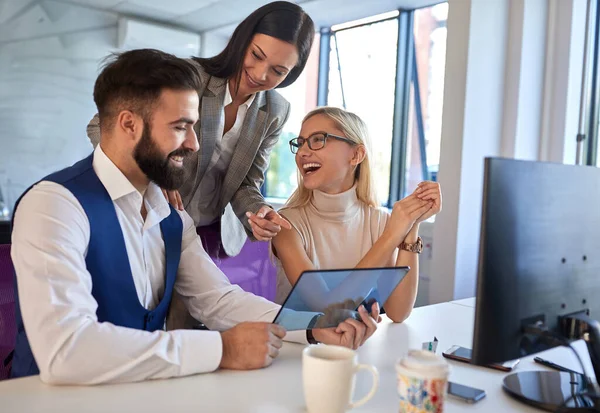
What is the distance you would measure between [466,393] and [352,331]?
1.01 ft

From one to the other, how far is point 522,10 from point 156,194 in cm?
250

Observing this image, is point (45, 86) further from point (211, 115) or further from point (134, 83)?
point (134, 83)

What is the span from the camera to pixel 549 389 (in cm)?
104

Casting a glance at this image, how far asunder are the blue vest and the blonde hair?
88 cm

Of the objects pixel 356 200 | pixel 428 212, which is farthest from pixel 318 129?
pixel 428 212

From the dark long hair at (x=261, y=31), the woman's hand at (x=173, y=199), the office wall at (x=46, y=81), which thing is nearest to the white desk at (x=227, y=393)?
the woman's hand at (x=173, y=199)

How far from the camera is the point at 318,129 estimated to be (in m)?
1.92

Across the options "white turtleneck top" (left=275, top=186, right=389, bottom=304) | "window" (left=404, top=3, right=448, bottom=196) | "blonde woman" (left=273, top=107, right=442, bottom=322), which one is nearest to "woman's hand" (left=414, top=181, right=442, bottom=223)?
"blonde woman" (left=273, top=107, right=442, bottom=322)

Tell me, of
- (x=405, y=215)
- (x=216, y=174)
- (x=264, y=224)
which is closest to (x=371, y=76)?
(x=216, y=174)

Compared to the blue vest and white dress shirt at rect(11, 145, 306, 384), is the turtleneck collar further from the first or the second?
the blue vest

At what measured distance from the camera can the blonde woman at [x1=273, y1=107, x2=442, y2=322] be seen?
1.77 meters

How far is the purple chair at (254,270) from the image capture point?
1.94 m

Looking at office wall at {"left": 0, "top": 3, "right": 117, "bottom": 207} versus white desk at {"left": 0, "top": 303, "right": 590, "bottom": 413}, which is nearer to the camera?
white desk at {"left": 0, "top": 303, "right": 590, "bottom": 413}

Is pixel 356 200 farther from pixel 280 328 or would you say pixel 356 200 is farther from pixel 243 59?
pixel 280 328
